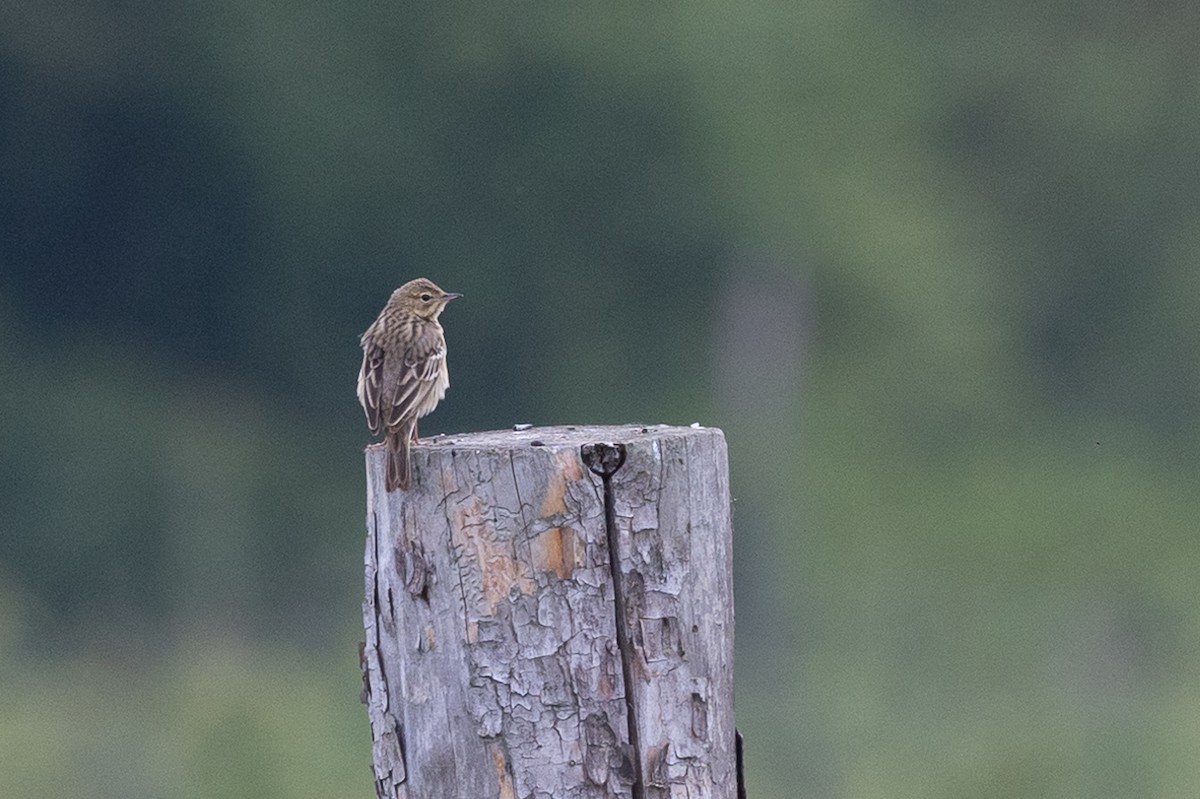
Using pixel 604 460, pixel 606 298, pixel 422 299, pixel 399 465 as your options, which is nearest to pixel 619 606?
pixel 604 460

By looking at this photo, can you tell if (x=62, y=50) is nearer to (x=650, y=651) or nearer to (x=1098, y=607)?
(x=1098, y=607)

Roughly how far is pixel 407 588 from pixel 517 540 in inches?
10.0

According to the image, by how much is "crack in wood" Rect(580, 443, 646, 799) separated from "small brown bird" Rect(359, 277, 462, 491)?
1045 millimetres

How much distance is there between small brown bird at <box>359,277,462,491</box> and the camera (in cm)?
562

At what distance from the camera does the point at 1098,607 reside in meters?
20.4

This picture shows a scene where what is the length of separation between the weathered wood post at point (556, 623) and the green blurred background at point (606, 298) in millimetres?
14861

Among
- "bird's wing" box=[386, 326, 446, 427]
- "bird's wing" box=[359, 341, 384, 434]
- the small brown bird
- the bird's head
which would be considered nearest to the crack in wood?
the small brown bird

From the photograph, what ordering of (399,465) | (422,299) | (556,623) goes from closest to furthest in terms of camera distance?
(556,623) < (399,465) < (422,299)

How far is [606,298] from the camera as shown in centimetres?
2431

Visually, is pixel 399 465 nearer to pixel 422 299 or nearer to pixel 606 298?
pixel 422 299

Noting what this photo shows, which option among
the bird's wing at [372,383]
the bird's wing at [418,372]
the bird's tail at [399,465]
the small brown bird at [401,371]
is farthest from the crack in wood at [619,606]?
the bird's wing at [372,383]

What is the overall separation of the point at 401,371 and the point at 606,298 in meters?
18.3

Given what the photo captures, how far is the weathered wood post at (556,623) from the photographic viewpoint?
161 inches

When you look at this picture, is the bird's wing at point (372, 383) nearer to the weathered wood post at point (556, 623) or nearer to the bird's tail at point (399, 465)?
the bird's tail at point (399, 465)
